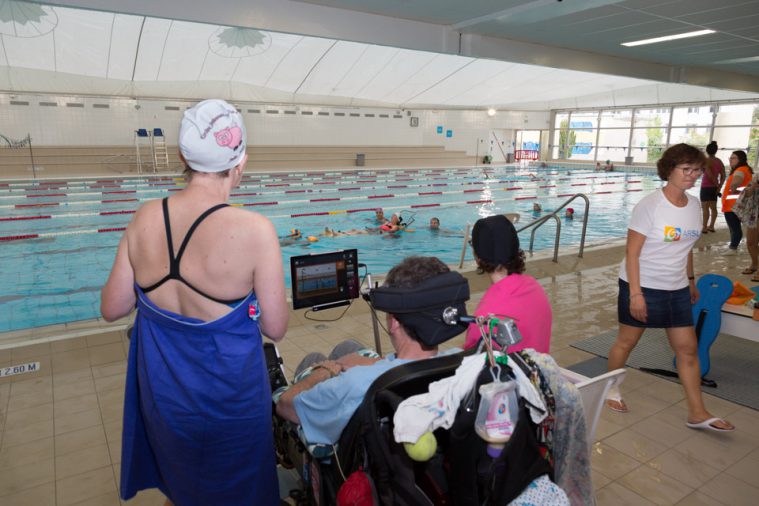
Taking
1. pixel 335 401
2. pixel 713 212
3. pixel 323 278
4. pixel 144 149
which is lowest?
pixel 713 212

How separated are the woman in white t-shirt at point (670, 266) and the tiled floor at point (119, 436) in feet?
0.89

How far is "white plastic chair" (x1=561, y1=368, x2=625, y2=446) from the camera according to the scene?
164 centimetres

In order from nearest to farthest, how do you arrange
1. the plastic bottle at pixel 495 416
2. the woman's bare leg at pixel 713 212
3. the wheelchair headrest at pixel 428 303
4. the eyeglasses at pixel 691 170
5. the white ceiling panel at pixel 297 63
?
the plastic bottle at pixel 495 416 → the wheelchair headrest at pixel 428 303 → the eyeglasses at pixel 691 170 → the woman's bare leg at pixel 713 212 → the white ceiling panel at pixel 297 63

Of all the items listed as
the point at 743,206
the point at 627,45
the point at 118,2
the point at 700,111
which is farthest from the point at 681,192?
the point at 700,111

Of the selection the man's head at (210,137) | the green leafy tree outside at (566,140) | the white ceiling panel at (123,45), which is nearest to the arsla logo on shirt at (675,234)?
the man's head at (210,137)

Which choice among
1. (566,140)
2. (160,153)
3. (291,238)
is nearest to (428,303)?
(291,238)

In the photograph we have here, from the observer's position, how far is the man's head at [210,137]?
127 cm

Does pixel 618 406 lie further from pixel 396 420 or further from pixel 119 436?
pixel 119 436

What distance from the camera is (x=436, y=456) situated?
4.18 ft

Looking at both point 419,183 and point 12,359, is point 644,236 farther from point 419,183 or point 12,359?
point 419,183

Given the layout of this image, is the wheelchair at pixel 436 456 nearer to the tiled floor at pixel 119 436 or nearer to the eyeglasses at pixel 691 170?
the tiled floor at pixel 119 436

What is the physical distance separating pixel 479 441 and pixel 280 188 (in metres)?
15.0

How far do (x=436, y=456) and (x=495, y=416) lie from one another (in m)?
0.28

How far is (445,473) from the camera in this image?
1278mm
